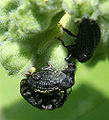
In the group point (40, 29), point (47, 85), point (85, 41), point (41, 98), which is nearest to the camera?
point (40, 29)

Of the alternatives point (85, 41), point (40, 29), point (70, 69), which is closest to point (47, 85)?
point (70, 69)

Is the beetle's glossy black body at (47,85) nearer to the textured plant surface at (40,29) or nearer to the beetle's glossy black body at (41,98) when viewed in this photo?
the beetle's glossy black body at (41,98)

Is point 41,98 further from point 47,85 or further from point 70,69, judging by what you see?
point 70,69

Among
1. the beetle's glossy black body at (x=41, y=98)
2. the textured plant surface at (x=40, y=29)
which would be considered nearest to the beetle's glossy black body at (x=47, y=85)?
the beetle's glossy black body at (x=41, y=98)

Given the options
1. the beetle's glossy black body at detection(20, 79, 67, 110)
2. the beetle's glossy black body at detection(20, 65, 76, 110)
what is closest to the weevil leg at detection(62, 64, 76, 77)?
the beetle's glossy black body at detection(20, 65, 76, 110)

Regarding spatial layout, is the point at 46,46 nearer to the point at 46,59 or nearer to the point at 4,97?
the point at 46,59

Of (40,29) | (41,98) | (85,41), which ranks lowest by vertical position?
(41,98)

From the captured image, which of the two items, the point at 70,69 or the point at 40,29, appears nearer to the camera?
the point at 40,29
